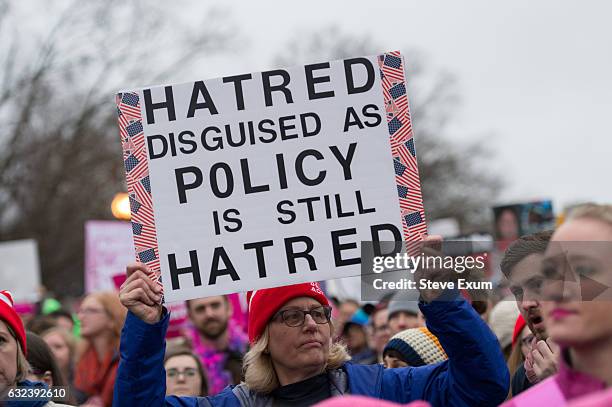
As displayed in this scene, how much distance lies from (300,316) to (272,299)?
14 centimetres

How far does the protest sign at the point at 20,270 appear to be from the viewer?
14.8 metres

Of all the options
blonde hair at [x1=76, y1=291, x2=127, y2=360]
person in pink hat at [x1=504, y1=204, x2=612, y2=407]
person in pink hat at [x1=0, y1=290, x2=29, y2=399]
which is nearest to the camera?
person in pink hat at [x1=504, y1=204, x2=612, y2=407]

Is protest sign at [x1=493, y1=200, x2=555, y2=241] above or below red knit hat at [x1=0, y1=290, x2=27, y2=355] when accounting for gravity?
above

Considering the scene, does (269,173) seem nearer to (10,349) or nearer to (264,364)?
(264,364)

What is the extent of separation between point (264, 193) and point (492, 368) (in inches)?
43.9

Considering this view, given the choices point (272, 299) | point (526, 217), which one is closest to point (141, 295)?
point (272, 299)

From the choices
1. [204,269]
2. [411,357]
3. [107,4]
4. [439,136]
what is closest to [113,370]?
[411,357]

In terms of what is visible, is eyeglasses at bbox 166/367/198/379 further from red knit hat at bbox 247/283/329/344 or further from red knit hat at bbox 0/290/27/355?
red knit hat at bbox 247/283/329/344

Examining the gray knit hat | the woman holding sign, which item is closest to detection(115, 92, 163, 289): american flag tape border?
the woman holding sign

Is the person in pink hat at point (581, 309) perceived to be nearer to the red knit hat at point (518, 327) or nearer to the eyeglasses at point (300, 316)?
the eyeglasses at point (300, 316)

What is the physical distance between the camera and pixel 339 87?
14.5 feet

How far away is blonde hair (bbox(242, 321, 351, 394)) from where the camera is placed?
426cm

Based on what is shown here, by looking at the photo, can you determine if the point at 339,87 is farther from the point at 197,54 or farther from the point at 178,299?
the point at 197,54

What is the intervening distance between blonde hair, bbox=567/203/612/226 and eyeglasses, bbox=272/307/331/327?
1674mm
